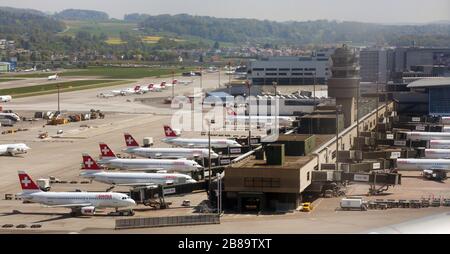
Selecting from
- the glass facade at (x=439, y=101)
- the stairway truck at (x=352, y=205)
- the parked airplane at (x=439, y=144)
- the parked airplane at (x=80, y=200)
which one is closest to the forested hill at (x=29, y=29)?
the glass facade at (x=439, y=101)

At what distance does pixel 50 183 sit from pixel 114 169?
6.41 m

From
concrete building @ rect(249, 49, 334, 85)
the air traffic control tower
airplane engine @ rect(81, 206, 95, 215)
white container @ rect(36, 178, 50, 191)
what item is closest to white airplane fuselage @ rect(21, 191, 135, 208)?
airplane engine @ rect(81, 206, 95, 215)

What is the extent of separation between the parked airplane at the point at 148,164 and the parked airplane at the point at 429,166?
499 inches

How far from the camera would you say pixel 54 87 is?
406 feet

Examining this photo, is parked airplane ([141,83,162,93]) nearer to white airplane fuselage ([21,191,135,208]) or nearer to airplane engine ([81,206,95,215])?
white airplane fuselage ([21,191,135,208])

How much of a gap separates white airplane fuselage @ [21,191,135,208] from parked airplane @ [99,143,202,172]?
38.0 feet

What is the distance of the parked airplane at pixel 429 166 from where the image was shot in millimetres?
42531

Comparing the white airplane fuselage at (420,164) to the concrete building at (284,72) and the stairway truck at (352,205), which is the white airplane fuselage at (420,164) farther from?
the concrete building at (284,72)

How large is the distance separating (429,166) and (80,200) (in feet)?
71.6

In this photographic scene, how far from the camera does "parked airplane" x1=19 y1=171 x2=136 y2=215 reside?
107 feet

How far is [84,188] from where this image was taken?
130 ft

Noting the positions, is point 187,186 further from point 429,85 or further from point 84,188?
point 429,85

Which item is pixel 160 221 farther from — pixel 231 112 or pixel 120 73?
pixel 120 73

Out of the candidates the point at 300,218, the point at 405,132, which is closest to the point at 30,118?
the point at 405,132
